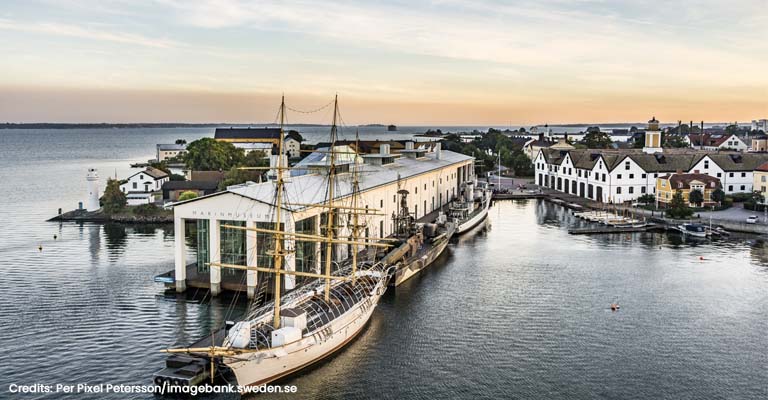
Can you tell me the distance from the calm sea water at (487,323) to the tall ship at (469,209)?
7.16 m

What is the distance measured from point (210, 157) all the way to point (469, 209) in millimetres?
39295

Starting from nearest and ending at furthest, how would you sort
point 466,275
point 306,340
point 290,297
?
point 306,340 < point 290,297 < point 466,275

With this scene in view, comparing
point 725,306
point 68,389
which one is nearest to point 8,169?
point 68,389

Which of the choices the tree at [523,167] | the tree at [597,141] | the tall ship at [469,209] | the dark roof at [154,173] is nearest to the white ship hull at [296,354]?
the tall ship at [469,209]

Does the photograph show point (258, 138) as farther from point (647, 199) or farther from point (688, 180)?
point (688, 180)

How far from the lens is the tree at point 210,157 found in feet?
286

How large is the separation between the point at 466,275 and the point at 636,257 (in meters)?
12.9

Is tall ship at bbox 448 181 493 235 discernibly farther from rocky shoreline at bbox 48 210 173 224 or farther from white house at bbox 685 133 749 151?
white house at bbox 685 133 749 151

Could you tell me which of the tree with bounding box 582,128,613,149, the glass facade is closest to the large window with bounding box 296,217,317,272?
the glass facade

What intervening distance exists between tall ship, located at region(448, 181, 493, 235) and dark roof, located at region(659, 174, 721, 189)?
17468mm

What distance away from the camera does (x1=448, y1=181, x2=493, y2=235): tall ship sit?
188ft

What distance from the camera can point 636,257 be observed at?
149 feet

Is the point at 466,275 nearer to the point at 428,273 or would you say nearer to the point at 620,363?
the point at 428,273

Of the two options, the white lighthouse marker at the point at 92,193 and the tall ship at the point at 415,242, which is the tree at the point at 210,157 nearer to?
the white lighthouse marker at the point at 92,193
